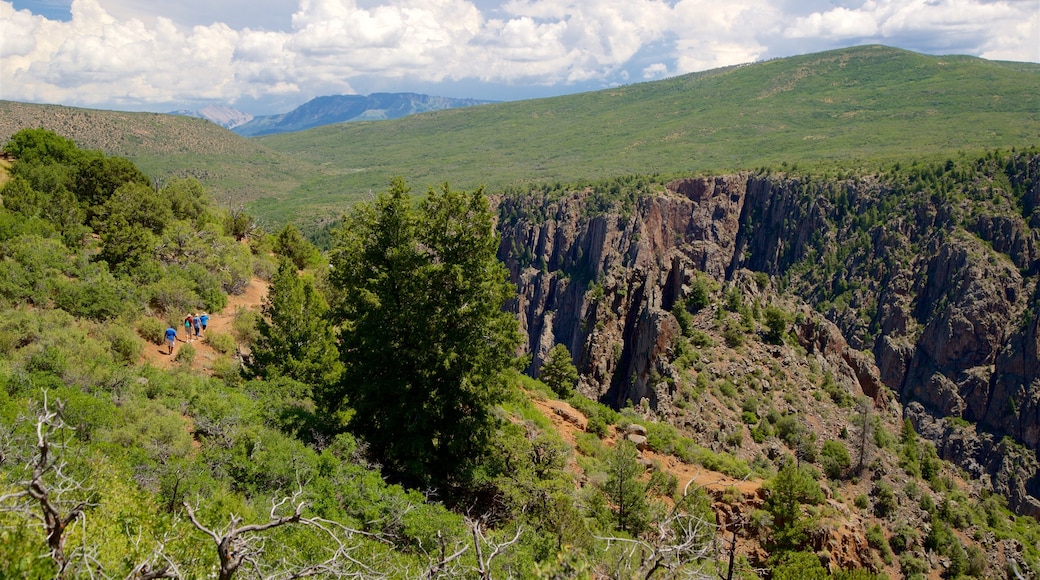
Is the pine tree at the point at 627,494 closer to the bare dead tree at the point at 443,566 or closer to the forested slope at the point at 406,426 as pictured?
the forested slope at the point at 406,426

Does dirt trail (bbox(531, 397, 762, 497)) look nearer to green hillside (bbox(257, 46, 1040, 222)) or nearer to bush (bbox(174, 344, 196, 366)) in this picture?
bush (bbox(174, 344, 196, 366))

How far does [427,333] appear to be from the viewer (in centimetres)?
1546

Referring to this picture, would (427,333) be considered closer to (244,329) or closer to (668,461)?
(668,461)

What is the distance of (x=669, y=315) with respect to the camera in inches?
1297

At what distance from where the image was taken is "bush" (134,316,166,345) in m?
23.7

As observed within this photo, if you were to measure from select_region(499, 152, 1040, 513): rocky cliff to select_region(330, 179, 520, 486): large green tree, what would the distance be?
15168 mm

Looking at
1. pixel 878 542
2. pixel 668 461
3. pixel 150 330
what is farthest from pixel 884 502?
pixel 150 330

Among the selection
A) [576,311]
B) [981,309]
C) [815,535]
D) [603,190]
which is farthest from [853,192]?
[815,535]

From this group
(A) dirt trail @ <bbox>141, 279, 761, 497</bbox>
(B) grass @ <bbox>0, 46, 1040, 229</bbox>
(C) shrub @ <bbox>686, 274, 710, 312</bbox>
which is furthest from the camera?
(B) grass @ <bbox>0, 46, 1040, 229</bbox>

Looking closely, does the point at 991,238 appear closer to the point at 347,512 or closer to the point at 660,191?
the point at 660,191

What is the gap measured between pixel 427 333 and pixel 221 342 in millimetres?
14140

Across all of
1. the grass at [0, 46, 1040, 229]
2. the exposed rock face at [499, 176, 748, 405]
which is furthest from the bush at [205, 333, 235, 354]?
the grass at [0, 46, 1040, 229]

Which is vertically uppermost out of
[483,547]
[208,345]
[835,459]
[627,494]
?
[483,547]

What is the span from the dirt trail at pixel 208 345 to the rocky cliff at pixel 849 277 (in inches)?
765
